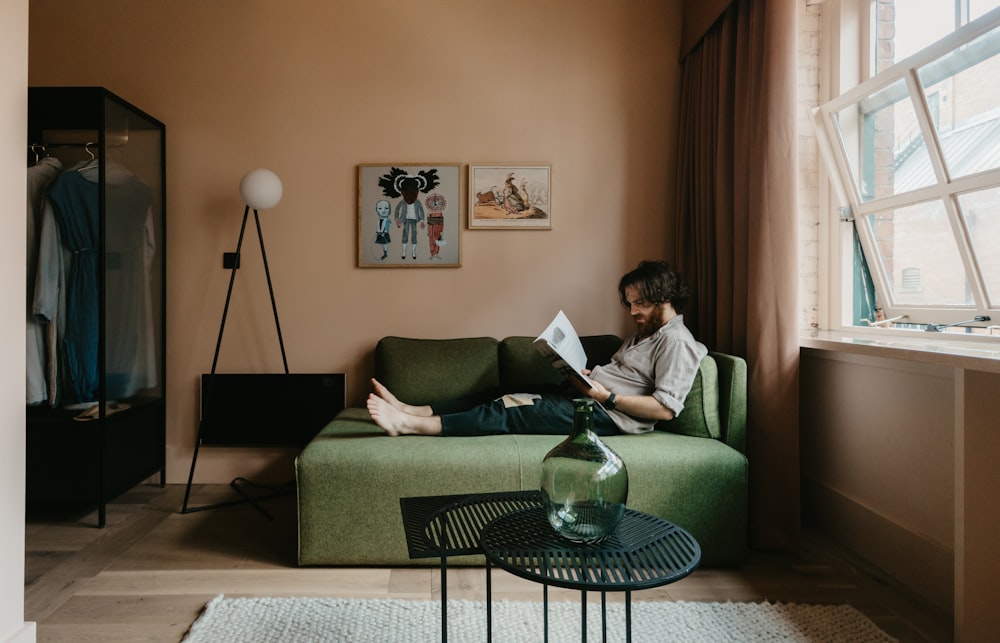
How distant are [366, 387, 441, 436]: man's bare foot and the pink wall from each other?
0.81m

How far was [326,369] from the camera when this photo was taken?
121 inches

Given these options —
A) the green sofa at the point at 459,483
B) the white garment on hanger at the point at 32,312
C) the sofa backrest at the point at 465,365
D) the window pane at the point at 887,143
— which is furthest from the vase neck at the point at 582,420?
the white garment on hanger at the point at 32,312

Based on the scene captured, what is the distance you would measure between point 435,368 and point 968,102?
223 centimetres

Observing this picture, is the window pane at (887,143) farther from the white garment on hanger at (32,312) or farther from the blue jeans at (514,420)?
the white garment on hanger at (32,312)

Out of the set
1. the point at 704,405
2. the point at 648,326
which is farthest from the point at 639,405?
the point at 648,326

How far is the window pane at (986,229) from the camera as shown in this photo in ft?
5.95

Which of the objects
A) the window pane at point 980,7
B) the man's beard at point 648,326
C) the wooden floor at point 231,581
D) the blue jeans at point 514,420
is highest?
the window pane at point 980,7

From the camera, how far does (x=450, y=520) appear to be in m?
1.47

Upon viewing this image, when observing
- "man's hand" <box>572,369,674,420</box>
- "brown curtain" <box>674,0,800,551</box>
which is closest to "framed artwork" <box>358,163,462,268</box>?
"man's hand" <box>572,369,674,420</box>

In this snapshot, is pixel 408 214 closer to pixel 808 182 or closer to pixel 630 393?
pixel 630 393

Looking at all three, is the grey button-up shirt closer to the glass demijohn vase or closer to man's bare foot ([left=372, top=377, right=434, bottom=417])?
man's bare foot ([left=372, top=377, right=434, bottom=417])

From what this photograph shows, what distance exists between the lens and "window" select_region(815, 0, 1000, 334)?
1819 mm

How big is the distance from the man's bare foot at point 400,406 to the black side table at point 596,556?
1.26 metres

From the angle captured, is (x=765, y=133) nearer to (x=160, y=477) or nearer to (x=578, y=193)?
(x=578, y=193)
